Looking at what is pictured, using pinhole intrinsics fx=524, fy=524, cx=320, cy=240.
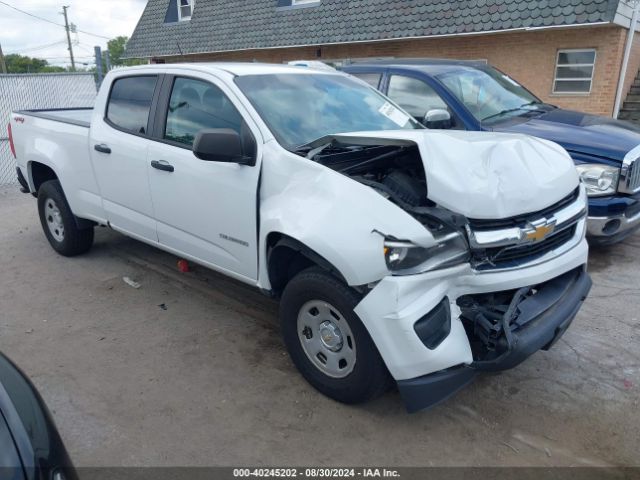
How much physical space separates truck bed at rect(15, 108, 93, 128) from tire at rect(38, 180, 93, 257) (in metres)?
0.66

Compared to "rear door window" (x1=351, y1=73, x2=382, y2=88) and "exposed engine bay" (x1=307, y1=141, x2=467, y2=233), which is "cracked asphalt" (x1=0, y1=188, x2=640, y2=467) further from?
"rear door window" (x1=351, y1=73, x2=382, y2=88)

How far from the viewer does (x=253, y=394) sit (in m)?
3.29

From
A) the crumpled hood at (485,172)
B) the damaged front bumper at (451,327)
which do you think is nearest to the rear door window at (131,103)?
the crumpled hood at (485,172)

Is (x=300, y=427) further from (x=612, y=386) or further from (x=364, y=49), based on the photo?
(x=364, y=49)

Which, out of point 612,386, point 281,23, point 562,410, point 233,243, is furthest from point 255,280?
point 281,23

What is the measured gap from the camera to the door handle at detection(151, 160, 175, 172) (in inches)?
152

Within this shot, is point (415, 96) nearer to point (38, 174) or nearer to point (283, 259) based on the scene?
point (283, 259)

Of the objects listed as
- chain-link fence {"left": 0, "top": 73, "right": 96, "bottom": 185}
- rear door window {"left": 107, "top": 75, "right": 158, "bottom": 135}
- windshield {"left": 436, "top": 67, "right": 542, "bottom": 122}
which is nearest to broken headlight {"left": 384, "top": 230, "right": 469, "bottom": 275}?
rear door window {"left": 107, "top": 75, "right": 158, "bottom": 135}

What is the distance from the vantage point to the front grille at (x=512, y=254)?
9.05 feet

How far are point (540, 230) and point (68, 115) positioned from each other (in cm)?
528

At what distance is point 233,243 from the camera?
11.7 feet

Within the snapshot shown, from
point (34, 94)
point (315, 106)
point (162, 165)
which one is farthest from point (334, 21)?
point (162, 165)

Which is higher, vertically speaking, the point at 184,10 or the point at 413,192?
the point at 184,10

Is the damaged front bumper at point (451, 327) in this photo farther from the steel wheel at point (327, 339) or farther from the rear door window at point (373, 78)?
the rear door window at point (373, 78)
